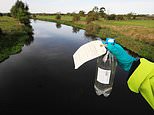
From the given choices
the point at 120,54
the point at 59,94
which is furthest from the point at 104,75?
the point at 59,94

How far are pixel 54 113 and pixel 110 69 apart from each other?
6182mm

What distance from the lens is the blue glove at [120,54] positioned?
1.78m

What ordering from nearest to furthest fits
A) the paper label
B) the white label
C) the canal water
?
the paper label → the white label → the canal water

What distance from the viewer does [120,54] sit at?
1.85 m

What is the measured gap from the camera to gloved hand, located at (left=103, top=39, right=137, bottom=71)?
1.78 metres

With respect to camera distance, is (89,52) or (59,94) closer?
→ (89,52)

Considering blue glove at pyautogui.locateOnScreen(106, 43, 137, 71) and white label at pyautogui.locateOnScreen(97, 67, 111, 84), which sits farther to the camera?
white label at pyautogui.locateOnScreen(97, 67, 111, 84)

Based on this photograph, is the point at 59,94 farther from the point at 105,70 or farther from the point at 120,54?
the point at 120,54

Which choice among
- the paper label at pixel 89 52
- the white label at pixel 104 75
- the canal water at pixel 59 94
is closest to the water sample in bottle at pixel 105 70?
the white label at pixel 104 75

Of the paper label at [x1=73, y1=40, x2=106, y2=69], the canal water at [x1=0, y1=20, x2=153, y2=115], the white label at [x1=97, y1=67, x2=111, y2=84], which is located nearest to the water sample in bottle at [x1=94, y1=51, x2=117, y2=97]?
the white label at [x1=97, y1=67, x2=111, y2=84]

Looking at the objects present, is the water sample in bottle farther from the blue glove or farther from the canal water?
the canal water

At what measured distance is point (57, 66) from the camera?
13.5 meters

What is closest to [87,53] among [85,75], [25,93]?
[25,93]

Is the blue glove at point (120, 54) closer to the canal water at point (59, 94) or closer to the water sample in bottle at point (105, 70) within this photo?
the water sample in bottle at point (105, 70)
